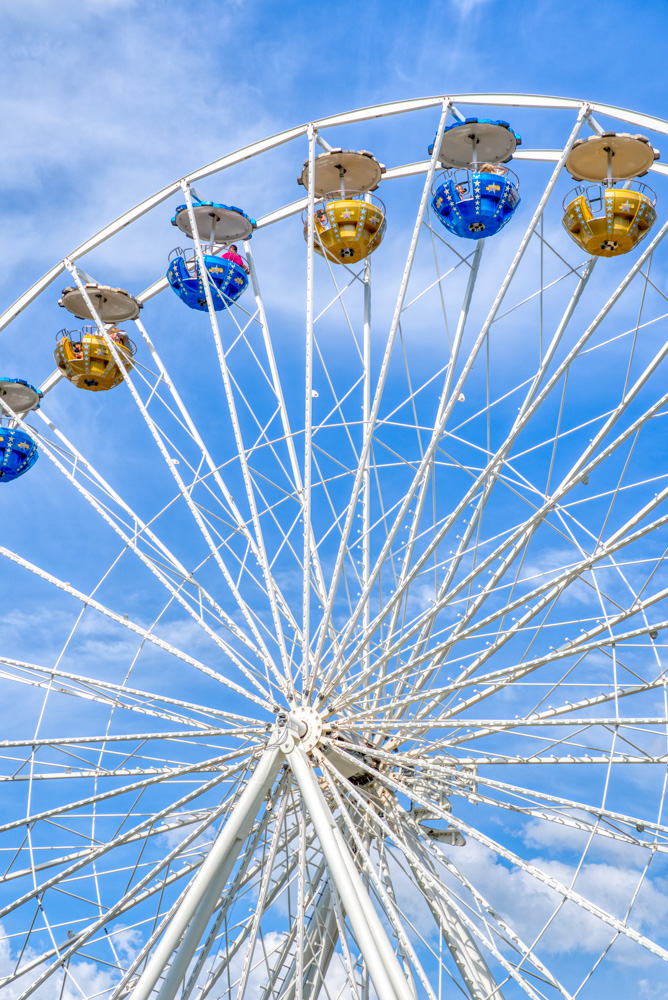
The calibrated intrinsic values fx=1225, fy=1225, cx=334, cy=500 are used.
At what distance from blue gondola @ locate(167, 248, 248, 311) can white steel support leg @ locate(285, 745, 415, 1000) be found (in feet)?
26.9

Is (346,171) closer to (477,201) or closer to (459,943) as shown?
(477,201)

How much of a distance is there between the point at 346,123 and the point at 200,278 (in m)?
3.71

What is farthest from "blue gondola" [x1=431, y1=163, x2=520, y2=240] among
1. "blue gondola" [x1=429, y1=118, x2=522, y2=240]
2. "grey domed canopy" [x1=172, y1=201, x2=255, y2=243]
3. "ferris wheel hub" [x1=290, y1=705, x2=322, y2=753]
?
"ferris wheel hub" [x1=290, y1=705, x2=322, y2=753]

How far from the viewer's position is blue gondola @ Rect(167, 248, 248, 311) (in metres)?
20.7

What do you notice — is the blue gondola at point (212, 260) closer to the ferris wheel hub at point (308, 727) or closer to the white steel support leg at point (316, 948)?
the ferris wheel hub at point (308, 727)

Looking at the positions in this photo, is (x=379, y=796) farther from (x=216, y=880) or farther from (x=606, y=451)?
(x=606, y=451)

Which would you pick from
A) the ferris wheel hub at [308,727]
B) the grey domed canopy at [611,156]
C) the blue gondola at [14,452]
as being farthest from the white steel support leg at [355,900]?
the blue gondola at [14,452]

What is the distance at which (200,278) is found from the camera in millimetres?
20797

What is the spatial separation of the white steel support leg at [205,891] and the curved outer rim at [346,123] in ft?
30.9

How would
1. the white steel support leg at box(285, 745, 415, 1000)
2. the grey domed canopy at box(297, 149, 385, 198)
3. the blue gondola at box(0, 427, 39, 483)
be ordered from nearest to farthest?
the white steel support leg at box(285, 745, 415, 1000), the grey domed canopy at box(297, 149, 385, 198), the blue gondola at box(0, 427, 39, 483)

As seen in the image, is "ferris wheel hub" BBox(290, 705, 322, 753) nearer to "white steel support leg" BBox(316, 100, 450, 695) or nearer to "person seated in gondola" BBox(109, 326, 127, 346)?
"white steel support leg" BBox(316, 100, 450, 695)

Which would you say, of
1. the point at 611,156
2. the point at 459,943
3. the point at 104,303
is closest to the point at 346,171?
the point at 611,156

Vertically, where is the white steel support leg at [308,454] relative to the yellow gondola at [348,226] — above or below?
below

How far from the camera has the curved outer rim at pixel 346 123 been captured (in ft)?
56.7
